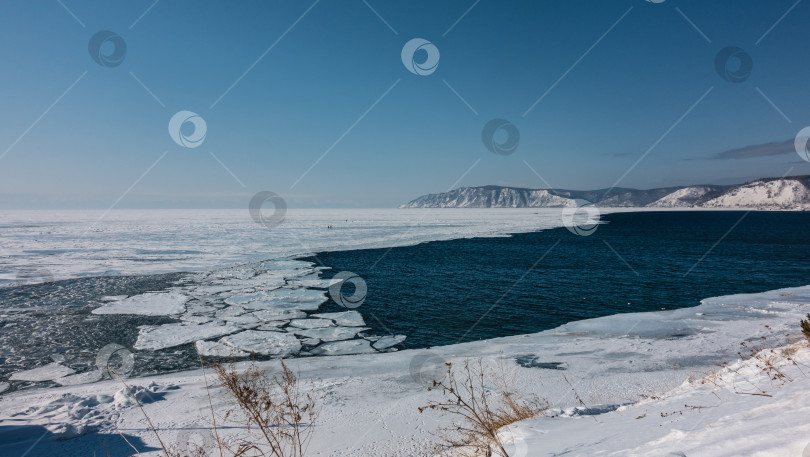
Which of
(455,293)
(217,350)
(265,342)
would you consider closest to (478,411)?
(265,342)

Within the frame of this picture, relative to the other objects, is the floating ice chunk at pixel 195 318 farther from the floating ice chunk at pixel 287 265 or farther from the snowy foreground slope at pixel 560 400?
the floating ice chunk at pixel 287 265

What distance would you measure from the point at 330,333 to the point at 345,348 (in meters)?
1.26

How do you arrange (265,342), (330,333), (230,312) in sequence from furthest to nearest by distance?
1. (230,312)
2. (330,333)
3. (265,342)

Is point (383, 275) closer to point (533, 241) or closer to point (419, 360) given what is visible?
point (419, 360)

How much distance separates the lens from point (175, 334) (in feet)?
31.6

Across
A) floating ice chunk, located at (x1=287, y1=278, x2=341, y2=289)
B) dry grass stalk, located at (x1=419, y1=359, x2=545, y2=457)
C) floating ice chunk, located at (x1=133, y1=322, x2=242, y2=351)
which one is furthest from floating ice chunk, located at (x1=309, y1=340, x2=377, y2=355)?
floating ice chunk, located at (x1=287, y1=278, x2=341, y2=289)

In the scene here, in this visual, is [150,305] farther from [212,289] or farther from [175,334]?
[175,334]

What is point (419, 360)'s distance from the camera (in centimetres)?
797

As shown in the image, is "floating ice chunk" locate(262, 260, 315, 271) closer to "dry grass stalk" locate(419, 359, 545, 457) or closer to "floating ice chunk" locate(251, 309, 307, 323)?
"floating ice chunk" locate(251, 309, 307, 323)

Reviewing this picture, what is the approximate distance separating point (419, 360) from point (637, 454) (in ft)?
19.2

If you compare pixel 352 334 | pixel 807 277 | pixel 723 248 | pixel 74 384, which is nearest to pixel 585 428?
pixel 352 334

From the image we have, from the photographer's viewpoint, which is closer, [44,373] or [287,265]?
[44,373]

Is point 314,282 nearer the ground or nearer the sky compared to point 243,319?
nearer the sky

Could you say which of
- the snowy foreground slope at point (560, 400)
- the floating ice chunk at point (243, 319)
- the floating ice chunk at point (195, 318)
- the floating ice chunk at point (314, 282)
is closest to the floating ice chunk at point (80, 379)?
the snowy foreground slope at point (560, 400)
